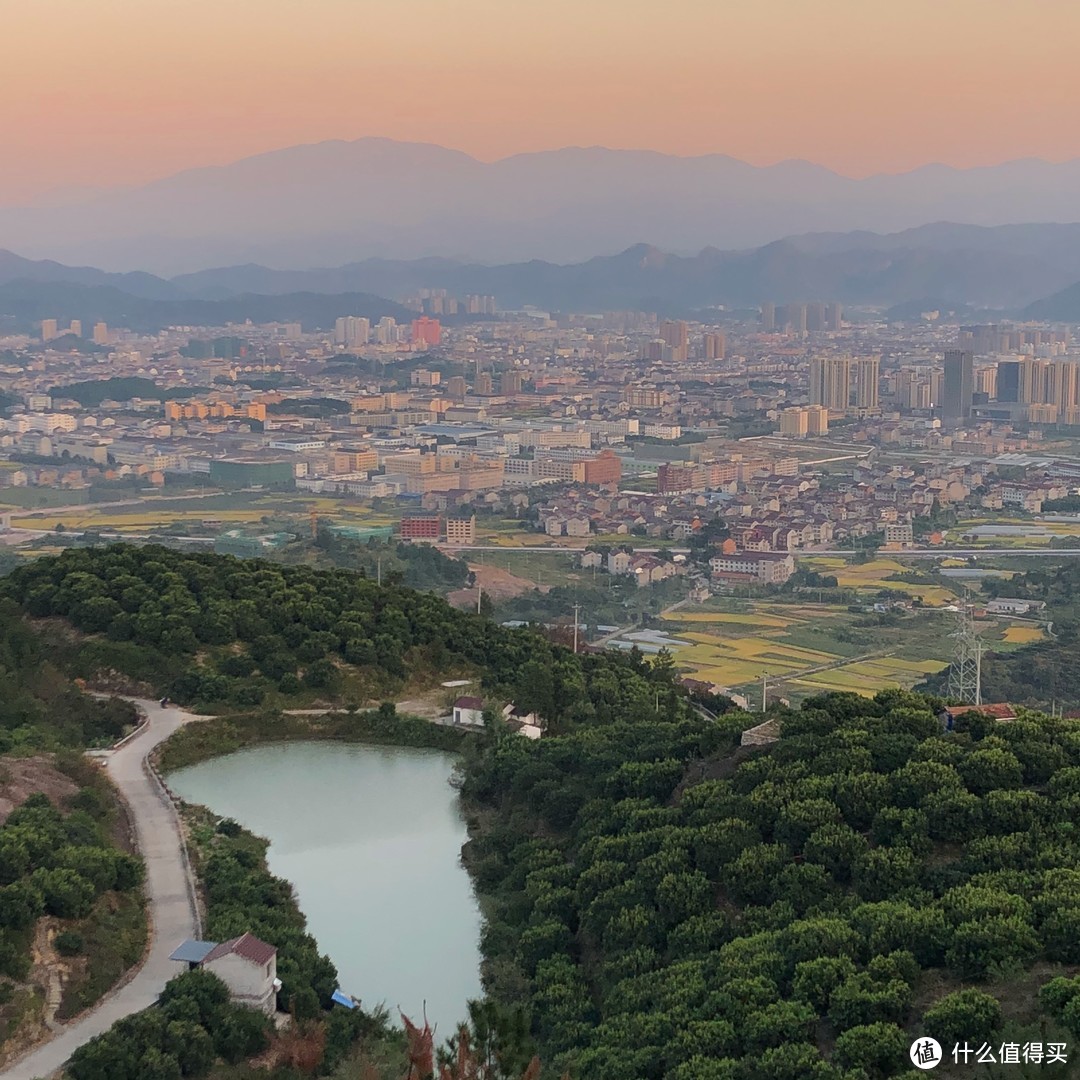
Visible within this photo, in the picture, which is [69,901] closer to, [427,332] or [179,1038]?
[179,1038]

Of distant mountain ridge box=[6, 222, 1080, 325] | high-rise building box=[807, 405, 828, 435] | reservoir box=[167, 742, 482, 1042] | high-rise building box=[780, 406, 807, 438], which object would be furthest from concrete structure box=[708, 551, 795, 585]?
distant mountain ridge box=[6, 222, 1080, 325]

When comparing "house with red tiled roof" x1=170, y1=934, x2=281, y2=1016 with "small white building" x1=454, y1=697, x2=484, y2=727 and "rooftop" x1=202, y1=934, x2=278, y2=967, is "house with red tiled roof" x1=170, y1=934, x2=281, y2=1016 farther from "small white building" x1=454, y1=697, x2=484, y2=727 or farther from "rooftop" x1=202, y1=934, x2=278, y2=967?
"small white building" x1=454, y1=697, x2=484, y2=727

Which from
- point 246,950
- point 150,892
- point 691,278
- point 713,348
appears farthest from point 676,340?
point 246,950

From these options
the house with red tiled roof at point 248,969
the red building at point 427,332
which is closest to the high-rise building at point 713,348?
the red building at point 427,332

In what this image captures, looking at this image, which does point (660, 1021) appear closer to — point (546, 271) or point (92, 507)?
point (92, 507)

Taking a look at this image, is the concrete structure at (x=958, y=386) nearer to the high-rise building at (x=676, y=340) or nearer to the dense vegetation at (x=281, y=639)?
the high-rise building at (x=676, y=340)
